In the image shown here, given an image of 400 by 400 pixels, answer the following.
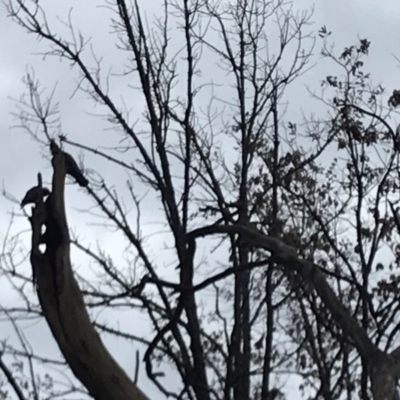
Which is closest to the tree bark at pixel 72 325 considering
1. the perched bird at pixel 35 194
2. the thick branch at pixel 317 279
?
the perched bird at pixel 35 194

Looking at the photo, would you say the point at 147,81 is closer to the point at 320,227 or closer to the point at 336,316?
the point at 320,227

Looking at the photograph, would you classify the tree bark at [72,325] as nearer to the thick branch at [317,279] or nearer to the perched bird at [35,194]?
the perched bird at [35,194]

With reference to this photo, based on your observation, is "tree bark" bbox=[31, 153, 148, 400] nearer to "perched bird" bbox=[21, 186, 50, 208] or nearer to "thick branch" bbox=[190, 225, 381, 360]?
"perched bird" bbox=[21, 186, 50, 208]

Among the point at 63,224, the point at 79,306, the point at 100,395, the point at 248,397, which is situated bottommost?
the point at 100,395

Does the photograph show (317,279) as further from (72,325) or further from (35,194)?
(35,194)

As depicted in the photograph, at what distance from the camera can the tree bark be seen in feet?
12.1

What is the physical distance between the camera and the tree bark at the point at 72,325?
3682mm

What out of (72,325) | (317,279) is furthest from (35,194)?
(317,279)

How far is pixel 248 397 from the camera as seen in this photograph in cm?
863

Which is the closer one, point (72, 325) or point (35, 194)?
point (72, 325)

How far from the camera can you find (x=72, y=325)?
370cm

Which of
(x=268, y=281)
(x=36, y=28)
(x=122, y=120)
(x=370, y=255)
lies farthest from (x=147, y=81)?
(x=370, y=255)

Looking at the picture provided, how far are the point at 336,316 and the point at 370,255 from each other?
6.73 meters

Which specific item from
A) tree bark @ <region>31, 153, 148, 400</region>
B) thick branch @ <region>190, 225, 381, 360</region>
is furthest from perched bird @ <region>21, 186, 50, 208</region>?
thick branch @ <region>190, 225, 381, 360</region>
